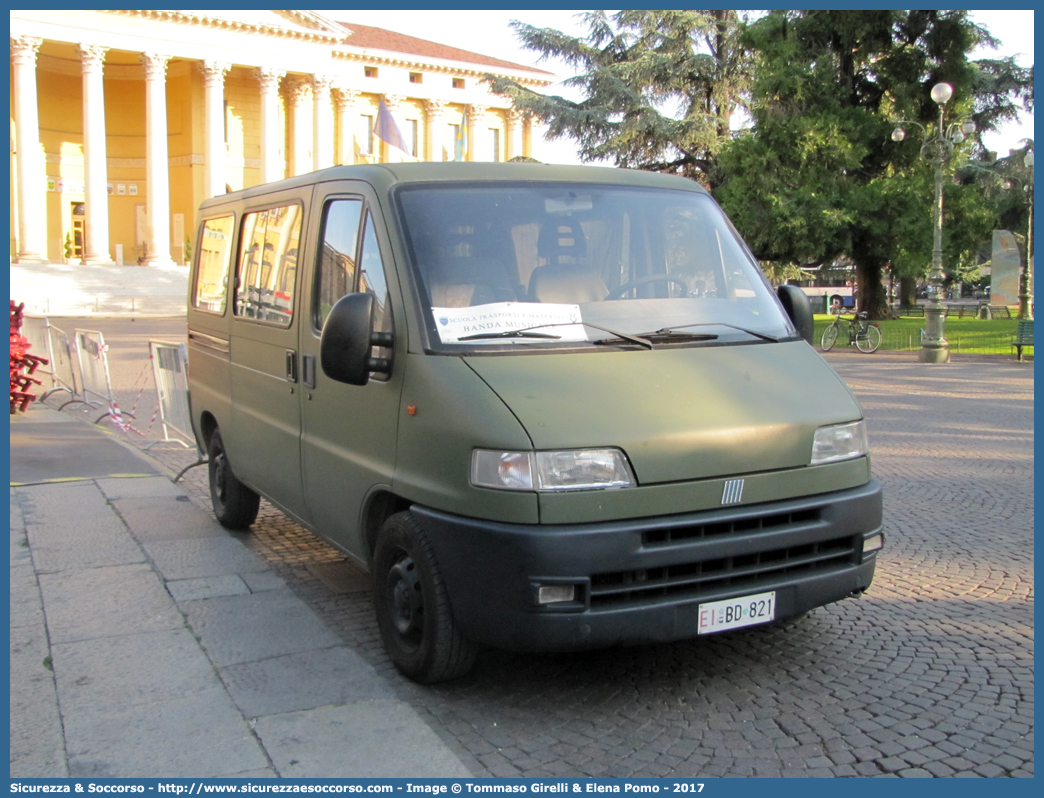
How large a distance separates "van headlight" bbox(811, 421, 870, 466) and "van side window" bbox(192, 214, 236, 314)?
4.02m

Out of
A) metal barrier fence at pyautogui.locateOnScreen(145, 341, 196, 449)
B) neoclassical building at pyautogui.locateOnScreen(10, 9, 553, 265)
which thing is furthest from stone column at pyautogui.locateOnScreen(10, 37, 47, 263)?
metal barrier fence at pyautogui.locateOnScreen(145, 341, 196, 449)

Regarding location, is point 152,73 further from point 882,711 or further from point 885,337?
point 882,711

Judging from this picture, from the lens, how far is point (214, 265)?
6.96 m

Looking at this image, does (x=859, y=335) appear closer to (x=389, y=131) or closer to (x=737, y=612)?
(x=389, y=131)

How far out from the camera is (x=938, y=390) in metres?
16.2

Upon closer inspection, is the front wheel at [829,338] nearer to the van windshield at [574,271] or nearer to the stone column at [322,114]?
the van windshield at [574,271]

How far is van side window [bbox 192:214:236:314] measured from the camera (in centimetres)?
665

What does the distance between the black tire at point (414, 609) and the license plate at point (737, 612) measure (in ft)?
3.03

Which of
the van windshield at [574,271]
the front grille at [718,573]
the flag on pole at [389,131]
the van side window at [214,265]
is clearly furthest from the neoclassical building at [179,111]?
the front grille at [718,573]

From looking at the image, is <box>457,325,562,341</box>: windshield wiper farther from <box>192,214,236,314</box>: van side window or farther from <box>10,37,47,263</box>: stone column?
<box>10,37,47,263</box>: stone column

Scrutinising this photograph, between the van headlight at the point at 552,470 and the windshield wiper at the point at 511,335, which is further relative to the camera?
the windshield wiper at the point at 511,335

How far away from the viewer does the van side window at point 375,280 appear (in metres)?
4.37

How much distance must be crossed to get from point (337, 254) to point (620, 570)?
7.29ft

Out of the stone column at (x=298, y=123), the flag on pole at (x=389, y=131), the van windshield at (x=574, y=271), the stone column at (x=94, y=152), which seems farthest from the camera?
the stone column at (x=298, y=123)
